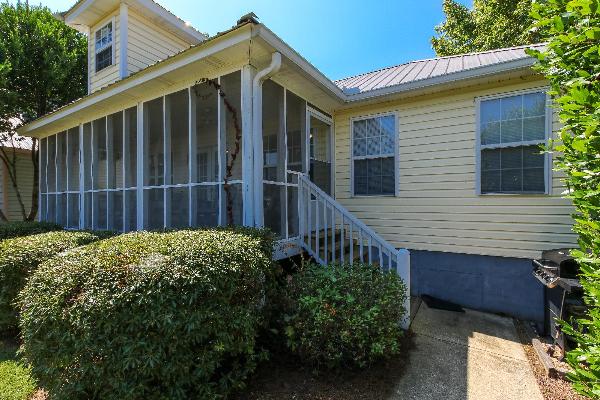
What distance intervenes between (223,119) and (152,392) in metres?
3.52

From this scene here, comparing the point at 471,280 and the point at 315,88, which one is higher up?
the point at 315,88

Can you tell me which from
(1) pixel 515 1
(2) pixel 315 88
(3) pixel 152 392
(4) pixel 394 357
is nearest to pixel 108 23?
(2) pixel 315 88

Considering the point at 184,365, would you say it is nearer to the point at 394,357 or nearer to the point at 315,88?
the point at 394,357

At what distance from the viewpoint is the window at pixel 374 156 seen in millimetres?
5750

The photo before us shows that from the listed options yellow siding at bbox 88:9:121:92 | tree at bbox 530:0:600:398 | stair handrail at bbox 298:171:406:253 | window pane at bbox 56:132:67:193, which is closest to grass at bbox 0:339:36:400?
stair handrail at bbox 298:171:406:253

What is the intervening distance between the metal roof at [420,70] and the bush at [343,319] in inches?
147

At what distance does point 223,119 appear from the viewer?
14.7 feet

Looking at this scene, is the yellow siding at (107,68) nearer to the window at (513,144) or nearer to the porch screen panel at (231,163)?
the porch screen panel at (231,163)

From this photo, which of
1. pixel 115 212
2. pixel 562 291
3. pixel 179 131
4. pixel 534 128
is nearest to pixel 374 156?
pixel 534 128

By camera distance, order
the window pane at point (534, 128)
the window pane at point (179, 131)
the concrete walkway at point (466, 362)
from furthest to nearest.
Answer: the window pane at point (179, 131)
the window pane at point (534, 128)
the concrete walkway at point (466, 362)

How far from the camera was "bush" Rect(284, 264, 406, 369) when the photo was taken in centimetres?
295

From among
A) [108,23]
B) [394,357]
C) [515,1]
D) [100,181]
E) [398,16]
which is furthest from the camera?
[515,1]

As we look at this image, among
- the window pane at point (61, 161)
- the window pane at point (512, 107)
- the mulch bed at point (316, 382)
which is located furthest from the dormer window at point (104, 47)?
the window pane at point (512, 107)

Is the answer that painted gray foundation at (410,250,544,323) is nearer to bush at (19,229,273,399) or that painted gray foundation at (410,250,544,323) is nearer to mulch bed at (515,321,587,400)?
mulch bed at (515,321,587,400)
